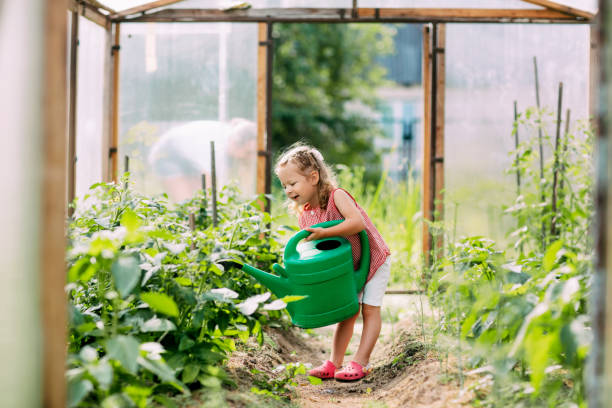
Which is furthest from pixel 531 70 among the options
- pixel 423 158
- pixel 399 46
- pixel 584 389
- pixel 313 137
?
pixel 399 46

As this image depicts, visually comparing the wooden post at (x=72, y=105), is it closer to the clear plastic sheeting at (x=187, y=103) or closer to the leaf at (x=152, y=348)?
the clear plastic sheeting at (x=187, y=103)

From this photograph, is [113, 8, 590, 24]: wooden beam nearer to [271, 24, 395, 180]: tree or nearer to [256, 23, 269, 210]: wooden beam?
[256, 23, 269, 210]: wooden beam

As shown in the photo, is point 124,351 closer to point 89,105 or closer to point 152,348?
point 152,348

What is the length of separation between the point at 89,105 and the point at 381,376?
2.97 meters

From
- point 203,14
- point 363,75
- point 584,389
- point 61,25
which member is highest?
point 363,75

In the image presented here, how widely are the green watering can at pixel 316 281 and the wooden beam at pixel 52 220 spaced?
94cm

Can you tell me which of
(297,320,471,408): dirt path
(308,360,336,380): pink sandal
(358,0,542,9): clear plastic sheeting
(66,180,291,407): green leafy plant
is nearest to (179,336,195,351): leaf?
(66,180,291,407): green leafy plant

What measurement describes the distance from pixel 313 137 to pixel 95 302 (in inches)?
354

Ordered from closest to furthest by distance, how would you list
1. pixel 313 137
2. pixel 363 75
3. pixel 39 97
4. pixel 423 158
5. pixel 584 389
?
1. pixel 39 97
2. pixel 584 389
3. pixel 423 158
4. pixel 313 137
5. pixel 363 75

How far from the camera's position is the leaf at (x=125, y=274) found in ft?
4.40

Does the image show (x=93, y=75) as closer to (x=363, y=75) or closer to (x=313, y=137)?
(x=313, y=137)

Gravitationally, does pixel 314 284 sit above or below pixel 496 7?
below

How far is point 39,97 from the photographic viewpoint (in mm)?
1159

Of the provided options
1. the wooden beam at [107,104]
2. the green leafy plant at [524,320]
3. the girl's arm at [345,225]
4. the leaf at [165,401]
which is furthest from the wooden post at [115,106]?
the leaf at [165,401]
